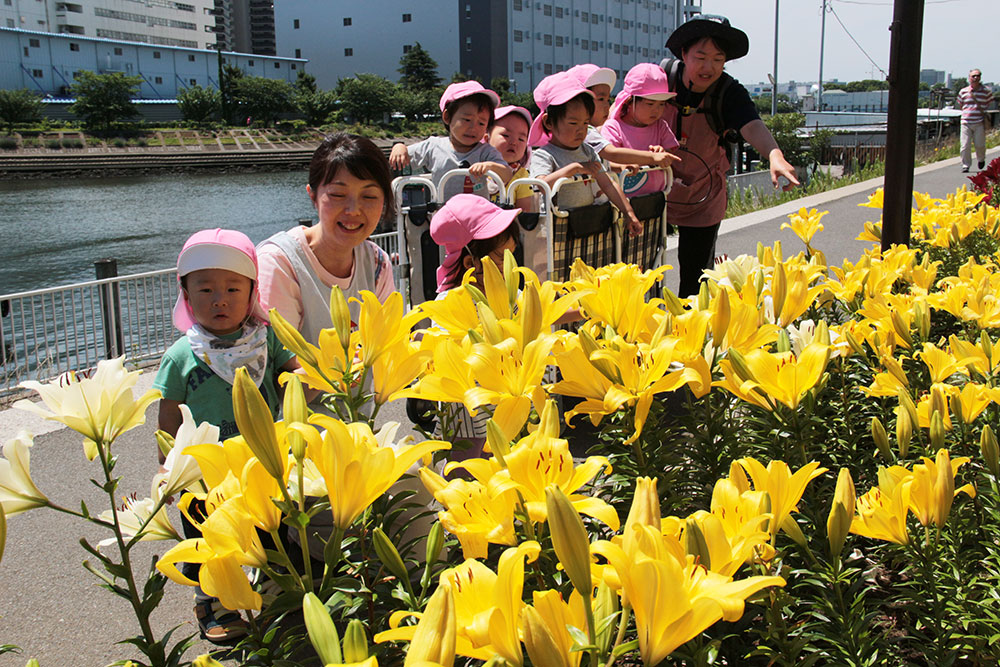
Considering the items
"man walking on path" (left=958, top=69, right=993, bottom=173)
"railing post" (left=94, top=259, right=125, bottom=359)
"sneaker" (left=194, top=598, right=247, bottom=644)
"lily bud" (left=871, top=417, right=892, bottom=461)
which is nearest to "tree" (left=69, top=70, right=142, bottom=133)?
"man walking on path" (left=958, top=69, right=993, bottom=173)

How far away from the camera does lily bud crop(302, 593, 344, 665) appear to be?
75 centimetres

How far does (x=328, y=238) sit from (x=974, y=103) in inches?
550

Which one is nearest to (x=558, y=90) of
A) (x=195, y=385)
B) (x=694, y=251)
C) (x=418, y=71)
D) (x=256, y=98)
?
(x=694, y=251)

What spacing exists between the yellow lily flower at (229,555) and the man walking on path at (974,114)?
1515 centimetres

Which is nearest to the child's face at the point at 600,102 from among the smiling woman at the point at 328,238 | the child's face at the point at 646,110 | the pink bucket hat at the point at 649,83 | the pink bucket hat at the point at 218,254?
the child's face at the point at 646,110

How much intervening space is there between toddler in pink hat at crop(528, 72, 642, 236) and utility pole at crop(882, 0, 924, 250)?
1280 mm

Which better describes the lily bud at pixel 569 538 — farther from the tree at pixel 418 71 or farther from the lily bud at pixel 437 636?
the tree at pixel 418 71

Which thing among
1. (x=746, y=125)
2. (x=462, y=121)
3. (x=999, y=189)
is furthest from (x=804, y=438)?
(x=999, y=189)

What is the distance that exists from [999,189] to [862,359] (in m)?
4.27

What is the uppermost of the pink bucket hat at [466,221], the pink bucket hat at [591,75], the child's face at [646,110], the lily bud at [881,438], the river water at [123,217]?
the pink bucket hat at [591,75]

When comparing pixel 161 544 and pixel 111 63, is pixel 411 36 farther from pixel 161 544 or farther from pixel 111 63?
pixel 161 544

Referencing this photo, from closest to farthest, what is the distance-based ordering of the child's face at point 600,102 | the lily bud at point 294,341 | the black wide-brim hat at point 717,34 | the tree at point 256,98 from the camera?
1. the lily bud at point 294,341
2. the black wide-brim hat at point 717,34
3. the child's face at point 600,102
4. the tree at point 256,98

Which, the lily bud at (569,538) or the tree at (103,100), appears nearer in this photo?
the lily bud at (569,538)

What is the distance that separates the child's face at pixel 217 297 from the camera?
241 cm
